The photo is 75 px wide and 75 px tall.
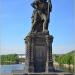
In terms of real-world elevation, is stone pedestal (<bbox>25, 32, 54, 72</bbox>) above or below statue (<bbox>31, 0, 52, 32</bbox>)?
below

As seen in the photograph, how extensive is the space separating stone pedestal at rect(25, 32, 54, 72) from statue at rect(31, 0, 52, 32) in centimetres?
71

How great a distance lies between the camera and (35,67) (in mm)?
26984

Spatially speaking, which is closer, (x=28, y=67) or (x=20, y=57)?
(x=28, y=67)

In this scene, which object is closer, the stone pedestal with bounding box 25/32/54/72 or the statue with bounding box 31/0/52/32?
the stone pedestal with bounding box 25/32/54/72

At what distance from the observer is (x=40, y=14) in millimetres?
27703

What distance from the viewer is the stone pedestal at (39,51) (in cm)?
2686

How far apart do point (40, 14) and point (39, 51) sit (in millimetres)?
2867

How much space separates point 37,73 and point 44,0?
19.6 ft

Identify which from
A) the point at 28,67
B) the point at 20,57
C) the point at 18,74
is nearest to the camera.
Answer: the point at 18,74

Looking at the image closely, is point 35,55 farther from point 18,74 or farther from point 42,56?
point 18,74

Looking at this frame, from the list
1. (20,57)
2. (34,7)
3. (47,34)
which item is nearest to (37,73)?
(47,34)

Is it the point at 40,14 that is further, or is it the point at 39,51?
the point at 40,14

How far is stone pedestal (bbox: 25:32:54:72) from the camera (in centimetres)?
2686

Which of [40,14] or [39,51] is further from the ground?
[40,14]
